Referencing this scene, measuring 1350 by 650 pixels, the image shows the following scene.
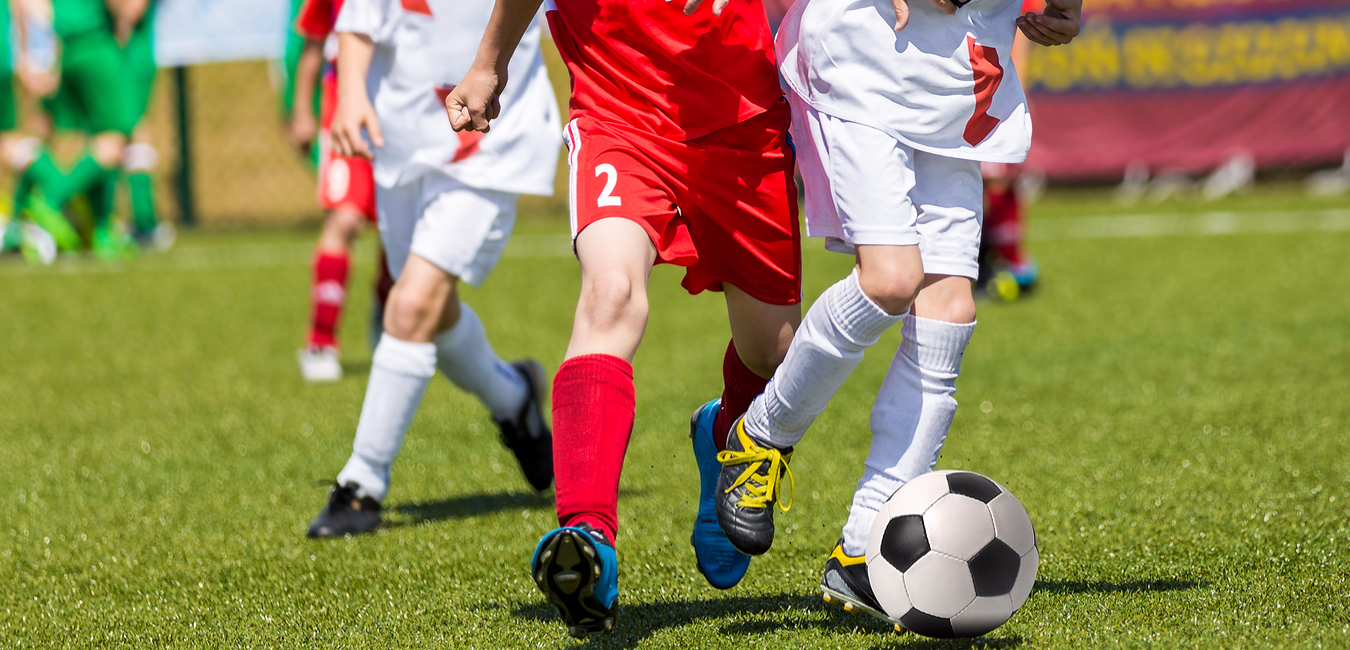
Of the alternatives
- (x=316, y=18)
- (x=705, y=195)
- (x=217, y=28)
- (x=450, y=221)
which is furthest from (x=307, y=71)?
(x=217, y=28)

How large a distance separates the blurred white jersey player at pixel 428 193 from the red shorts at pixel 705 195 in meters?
→ 0.94

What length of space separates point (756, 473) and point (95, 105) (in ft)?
31.9

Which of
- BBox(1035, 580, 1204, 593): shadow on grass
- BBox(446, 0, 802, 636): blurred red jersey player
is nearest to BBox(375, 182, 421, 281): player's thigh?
BBox(446, 0, 802, 636): blurred red jersey player

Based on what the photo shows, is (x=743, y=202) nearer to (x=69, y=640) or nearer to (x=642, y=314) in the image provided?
(x=642, y=314)

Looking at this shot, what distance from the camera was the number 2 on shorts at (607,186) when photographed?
8.46 feet

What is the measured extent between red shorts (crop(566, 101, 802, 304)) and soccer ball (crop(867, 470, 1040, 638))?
21.4 inches

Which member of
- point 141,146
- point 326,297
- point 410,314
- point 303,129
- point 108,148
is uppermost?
point 410,314

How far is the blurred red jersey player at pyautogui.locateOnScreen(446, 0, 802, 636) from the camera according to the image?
2.47 metres

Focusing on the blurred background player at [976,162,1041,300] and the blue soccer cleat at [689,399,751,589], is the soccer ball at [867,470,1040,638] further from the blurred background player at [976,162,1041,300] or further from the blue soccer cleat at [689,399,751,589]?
the blurred background player at [976,162,1041,300]

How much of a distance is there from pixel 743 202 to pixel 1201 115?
12.0 meters

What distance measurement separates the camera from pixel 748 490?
8.65 ft

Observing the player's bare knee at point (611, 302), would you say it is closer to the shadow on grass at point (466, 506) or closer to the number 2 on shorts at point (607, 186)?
the number 2 on shorts at point (607, 186)

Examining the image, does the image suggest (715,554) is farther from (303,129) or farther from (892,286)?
(303,129)

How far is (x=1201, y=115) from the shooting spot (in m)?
13.6
